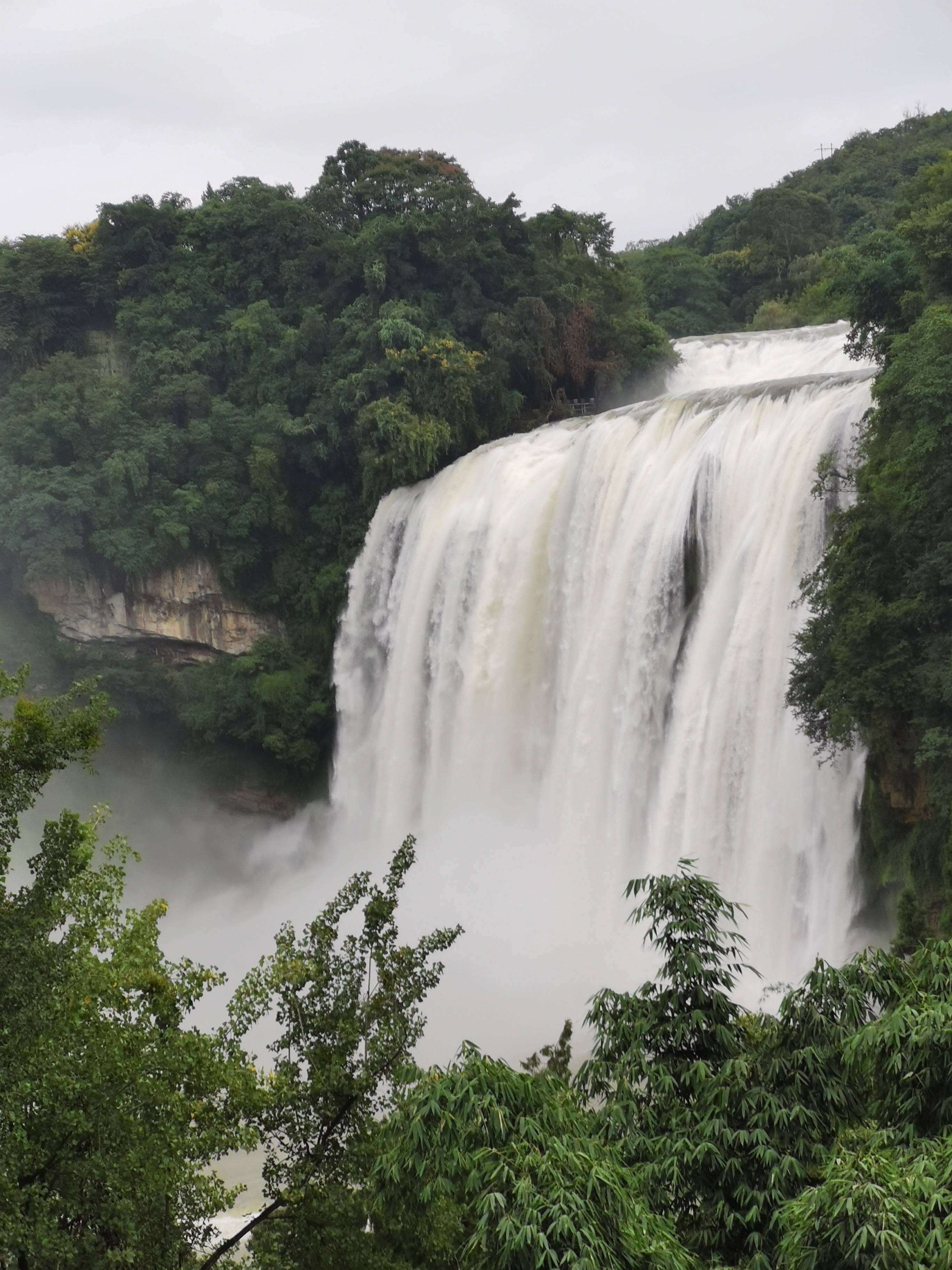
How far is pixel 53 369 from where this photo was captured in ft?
106

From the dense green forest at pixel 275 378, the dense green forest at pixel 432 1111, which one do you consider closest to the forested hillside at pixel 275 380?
the dense green forest at pixel 275 378

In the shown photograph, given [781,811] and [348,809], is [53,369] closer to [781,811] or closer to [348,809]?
[348,809]

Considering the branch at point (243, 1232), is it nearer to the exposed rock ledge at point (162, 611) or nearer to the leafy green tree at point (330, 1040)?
the leafy green tree at point (330, 1040)

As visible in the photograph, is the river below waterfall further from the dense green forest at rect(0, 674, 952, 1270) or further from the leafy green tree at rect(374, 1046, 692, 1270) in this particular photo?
the leafy green tree at rect(374, 1046, 692, 1270)

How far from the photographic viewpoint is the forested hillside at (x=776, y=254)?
41.2m

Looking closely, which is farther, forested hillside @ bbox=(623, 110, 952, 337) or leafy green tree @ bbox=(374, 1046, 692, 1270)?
forested hillside @ bbox=(623, 110, 952, 337)

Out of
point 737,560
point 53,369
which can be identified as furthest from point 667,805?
point 53,369

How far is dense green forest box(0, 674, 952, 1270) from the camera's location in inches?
251

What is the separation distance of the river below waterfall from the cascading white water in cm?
5

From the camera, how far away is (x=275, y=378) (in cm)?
3186

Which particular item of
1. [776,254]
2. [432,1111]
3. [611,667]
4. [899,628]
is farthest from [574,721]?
[776,254]

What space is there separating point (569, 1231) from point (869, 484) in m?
13.1

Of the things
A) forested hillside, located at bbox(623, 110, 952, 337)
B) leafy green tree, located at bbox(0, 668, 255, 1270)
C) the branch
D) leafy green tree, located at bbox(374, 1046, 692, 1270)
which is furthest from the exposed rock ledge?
leafy green tree, located at bbox(374, 1046, 692, 1270)

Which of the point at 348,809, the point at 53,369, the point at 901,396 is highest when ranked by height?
the point at 53,369
